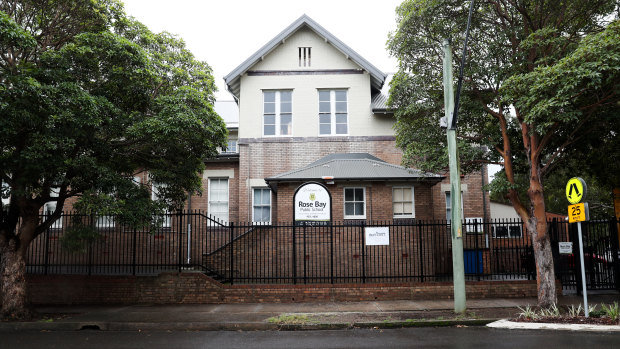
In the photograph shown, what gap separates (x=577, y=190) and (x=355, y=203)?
835cm

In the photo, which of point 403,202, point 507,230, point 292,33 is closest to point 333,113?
point 292,33

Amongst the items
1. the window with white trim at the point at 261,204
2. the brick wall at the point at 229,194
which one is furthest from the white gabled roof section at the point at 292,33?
the window with white trim at the point at 261,204

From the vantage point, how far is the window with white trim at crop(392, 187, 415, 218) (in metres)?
17.7

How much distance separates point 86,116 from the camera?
34.2 ft

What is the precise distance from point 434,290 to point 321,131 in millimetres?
9987

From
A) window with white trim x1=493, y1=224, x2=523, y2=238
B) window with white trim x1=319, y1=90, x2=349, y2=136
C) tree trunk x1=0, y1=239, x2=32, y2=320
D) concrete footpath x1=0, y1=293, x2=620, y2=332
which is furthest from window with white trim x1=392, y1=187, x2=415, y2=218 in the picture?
tree trunk x1=0, y1=239, x2=32, y2=320

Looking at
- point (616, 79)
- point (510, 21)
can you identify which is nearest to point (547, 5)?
point (510, 21)

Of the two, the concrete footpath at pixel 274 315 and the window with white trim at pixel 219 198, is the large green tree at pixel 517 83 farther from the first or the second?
the window with white trim at pixel 219 198

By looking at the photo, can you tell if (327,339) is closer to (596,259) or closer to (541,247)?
(541,247)

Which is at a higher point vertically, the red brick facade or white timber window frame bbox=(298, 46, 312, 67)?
white timber window frame bbox=(298, 46, 312, 67)

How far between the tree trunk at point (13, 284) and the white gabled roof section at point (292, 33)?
12.1 metres

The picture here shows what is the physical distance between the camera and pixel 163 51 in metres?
13.7

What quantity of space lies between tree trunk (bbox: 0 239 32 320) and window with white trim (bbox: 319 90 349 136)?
13.1m

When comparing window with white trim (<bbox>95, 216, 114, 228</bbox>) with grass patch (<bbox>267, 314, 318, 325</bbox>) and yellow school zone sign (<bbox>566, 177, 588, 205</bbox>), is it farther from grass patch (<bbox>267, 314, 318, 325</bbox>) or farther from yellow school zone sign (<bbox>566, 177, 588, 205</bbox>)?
yellow school zone sign (<bbox>566, 177, 588, 205</bbox>)
